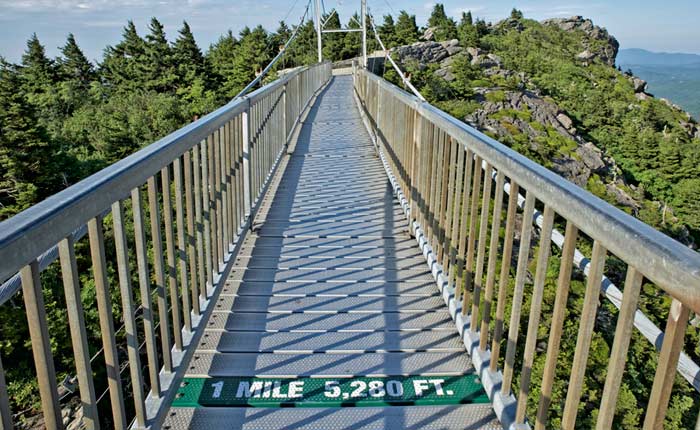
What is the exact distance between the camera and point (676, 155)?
238ft

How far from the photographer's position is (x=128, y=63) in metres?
63.6

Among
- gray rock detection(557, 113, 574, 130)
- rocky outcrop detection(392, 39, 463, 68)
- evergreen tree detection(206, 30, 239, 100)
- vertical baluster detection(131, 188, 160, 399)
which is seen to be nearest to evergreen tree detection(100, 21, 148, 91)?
evergreen tree detection(206, 30, 239, 100)

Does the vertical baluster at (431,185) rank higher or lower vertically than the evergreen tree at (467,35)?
lower

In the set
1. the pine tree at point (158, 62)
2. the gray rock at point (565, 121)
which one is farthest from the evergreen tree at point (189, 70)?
the gray rock at point (565, 121)

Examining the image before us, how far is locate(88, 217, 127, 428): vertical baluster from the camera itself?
1.55 m

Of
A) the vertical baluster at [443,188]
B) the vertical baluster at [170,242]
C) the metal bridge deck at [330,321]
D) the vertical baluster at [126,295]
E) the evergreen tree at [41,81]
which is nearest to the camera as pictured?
the vertical baluster at [126,295]

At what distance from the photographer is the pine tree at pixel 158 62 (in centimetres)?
6138

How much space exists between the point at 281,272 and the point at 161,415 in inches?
69.7

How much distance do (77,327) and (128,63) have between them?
2724 inches

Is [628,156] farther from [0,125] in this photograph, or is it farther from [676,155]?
[0,125]

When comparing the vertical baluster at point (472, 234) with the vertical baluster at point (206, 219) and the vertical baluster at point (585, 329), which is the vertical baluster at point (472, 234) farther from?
the vertical baluster at point (206, 219)

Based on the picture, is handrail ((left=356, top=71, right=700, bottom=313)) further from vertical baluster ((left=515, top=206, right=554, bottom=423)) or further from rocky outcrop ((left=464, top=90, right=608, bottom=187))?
rocky outcrop ((left=464, top=90, right=608, bottom=187))

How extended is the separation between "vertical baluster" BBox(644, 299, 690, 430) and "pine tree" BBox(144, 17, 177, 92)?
214 feet

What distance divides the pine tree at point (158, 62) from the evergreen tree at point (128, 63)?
620 millimetres
